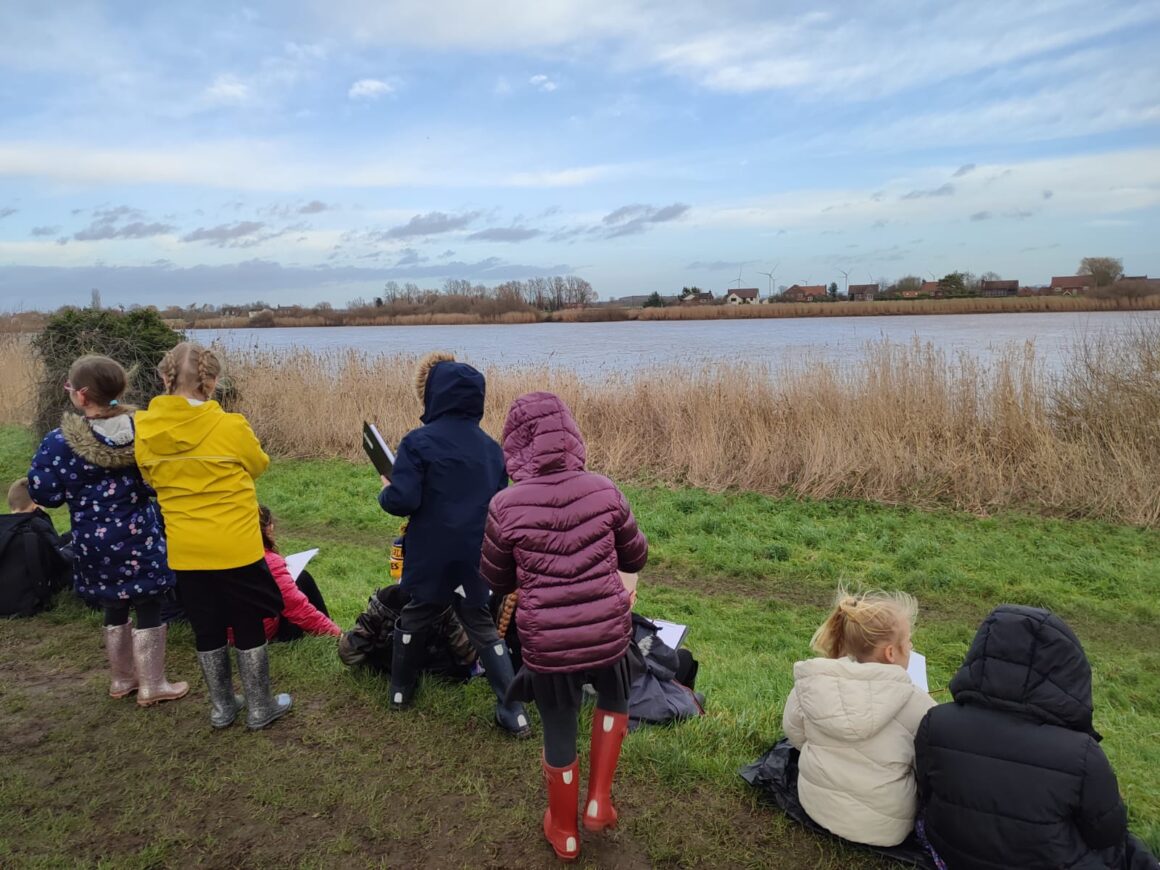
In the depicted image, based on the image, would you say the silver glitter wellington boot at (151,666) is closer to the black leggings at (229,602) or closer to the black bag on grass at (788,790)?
the black leggings at (229,602)

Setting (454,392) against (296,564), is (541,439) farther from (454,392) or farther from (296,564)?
(296,564)

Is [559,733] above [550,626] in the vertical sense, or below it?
below

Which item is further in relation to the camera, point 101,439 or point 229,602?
point 101,439

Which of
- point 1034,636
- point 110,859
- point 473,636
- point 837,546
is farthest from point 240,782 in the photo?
point 837,546

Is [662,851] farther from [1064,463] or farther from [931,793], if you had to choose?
[1064,463]

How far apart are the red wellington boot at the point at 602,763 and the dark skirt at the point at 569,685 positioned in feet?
0.28

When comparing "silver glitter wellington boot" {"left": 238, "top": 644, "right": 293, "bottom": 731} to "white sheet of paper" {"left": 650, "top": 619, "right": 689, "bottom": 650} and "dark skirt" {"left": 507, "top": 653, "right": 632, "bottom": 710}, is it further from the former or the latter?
"white sheet of paper" {"left": 650, "top": 619, "right": 689, "bottom": 650}

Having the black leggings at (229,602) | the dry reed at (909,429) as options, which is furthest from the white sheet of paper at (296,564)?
the dry reed at (909,429)

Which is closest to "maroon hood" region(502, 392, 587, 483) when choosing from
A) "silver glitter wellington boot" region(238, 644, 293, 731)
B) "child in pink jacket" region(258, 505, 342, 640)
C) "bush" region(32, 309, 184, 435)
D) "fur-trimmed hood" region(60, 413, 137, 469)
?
"silver glitter wellington boot" region(238, 644, 293, 731)

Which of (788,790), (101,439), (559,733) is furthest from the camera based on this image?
(101,439)

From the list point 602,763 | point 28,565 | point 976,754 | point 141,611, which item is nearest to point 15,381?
point 28,565

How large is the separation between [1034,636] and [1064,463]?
332 inches

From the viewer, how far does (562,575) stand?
8.46 feet

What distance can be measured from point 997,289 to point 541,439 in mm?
41317
